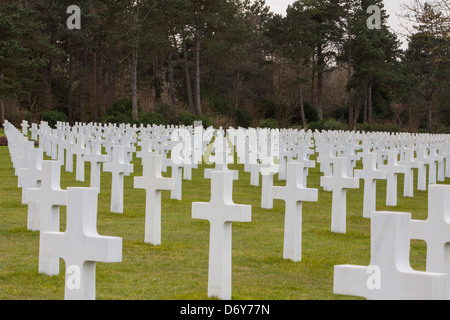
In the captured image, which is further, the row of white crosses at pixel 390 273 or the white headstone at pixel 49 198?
the white headstone at pixel 49 198

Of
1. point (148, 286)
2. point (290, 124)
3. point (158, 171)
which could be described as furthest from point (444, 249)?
point (290, 124)

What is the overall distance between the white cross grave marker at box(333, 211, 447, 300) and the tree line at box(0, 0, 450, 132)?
137 ft

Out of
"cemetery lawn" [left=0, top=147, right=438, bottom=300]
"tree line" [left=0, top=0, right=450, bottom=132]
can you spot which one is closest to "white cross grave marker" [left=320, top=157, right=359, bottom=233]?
"cemetery lawn" [left=0, top=147, right=438, bottom=300]

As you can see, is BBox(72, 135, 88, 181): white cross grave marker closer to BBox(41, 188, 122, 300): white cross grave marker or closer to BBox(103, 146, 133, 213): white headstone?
BBox(103, 146, 133, 213): white headstone

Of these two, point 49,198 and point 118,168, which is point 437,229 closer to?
point 49,198

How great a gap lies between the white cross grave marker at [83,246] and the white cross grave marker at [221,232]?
5.52 ft

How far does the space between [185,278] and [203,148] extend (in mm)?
16887

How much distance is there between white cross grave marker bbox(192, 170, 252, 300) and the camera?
6285 mm

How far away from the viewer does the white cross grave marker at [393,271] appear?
364 centimetres

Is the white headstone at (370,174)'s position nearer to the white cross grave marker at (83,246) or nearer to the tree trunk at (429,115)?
the white cross grave marker at (83,246)

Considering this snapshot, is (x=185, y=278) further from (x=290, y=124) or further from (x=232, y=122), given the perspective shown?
(x=290, y=124)

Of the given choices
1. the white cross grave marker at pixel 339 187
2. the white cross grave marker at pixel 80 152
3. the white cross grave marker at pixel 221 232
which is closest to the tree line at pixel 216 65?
the white cross grave marker at pixel 80 152

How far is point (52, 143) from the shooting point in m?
22.5

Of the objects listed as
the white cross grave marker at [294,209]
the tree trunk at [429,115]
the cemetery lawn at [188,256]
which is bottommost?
the cemetery lawn at [188,256]
